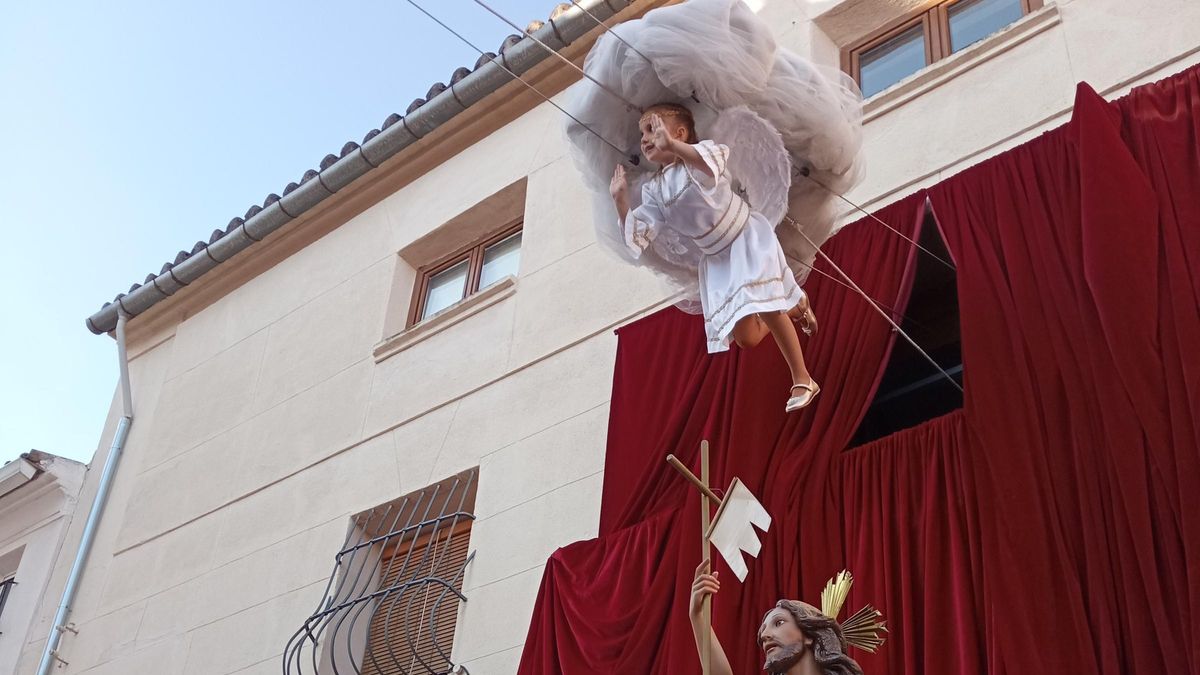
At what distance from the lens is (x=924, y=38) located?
771 centimetres

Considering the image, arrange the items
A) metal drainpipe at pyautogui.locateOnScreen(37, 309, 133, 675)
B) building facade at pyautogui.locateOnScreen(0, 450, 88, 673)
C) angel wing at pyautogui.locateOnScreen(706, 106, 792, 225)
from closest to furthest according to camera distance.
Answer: angel wing at pyautogui.locateOnScreen(706, 106, 792, 225) → metal drainpipe at pyautogui.locateOnScreen(37, 309, 133, 675) → building facade at pyautogui.locateOnScreen(0, 450, 88, 673)

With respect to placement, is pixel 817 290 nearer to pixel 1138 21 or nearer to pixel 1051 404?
pixel 1051 404

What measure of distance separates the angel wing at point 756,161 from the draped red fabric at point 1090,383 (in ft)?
3.28

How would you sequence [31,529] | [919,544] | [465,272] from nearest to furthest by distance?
1. [919,544]
2. [465,272]
3. [31,529]

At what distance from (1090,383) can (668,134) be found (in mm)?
1676

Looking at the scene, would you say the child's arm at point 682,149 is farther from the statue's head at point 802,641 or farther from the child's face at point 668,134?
the statue's head at point 802,641

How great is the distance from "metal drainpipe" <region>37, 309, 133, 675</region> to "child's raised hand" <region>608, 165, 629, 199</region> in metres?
6.23

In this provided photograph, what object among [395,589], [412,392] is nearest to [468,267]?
[412,392]

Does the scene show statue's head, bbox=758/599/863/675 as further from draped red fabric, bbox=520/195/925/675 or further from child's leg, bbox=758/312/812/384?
draped red fabric, bbox=520/195/925/675

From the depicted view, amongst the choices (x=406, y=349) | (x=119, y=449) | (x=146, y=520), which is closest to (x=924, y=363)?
(x=406, y=349)

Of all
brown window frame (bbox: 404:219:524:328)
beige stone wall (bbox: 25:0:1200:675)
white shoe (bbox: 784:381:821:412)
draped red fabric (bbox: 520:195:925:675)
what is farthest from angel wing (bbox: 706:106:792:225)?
brown window frame (bbox: 404:219:524:328)

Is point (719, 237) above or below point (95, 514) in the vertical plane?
below

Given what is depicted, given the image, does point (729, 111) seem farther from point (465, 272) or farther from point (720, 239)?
point (465, 272)

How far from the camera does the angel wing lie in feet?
16.5
